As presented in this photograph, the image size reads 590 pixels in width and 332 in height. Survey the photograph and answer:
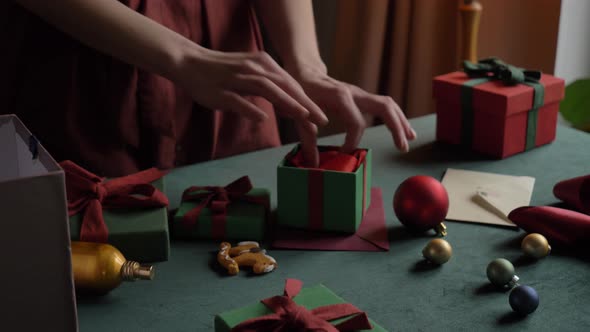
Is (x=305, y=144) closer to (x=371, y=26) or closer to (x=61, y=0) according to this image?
(x=61, y=0)

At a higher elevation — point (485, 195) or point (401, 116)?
point (401, 116)

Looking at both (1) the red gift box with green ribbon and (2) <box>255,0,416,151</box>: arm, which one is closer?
(2) <box>255,0,416,151</box>: arm

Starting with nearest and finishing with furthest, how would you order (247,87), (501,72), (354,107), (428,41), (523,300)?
(523,300)
(247,87)
(354,107)
(501,72)
(428,41)

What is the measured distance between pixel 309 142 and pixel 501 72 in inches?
21.9

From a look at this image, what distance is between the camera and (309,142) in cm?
100

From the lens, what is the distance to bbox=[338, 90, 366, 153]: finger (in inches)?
42.1

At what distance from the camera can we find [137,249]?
2.92 ft

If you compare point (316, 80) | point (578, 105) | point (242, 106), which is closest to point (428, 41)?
point (578, 105)

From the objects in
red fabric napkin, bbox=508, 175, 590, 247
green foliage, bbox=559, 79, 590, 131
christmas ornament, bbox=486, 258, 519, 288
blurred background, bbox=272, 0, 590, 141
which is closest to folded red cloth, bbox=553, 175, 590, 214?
red fabric napkin, bbox=508, 175, 590, 247

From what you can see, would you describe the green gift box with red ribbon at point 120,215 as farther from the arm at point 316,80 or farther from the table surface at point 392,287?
the arm at point 316,80

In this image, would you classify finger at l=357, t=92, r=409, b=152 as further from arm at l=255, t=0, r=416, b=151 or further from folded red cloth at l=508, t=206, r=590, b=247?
folded red cloth at l=508, t=206, r=590, b=247

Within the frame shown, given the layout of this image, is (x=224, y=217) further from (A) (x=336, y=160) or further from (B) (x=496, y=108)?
(B) (x=496, y=108)

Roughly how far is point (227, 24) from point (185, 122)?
0.21m

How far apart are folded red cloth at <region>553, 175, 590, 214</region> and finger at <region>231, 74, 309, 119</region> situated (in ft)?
1.45
